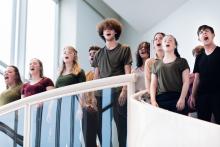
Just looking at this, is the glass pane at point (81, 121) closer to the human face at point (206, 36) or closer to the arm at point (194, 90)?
the arm at point (194, 90)

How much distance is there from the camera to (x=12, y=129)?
18.1 feet

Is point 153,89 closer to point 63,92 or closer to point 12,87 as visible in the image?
point 63,92

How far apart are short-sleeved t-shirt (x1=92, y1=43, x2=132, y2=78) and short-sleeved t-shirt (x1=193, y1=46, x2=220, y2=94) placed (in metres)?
0.67

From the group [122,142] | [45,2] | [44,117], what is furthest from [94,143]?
[45,2]

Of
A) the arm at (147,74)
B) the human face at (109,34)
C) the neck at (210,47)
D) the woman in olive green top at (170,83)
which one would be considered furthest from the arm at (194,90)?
the human face at (109,34)

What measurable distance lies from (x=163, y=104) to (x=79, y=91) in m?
0.92

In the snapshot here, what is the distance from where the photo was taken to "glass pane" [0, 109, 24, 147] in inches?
215

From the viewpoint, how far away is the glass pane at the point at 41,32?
894cm

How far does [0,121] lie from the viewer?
18.6 ft

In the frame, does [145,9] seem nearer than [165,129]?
No

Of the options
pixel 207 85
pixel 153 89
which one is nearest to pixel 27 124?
pixel 153 89

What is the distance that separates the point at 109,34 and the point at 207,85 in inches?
43.0

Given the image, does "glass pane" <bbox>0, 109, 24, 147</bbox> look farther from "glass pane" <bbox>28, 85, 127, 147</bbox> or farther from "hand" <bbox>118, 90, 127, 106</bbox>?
"hand" <bbox>118, 90, 127, 106</bbox>

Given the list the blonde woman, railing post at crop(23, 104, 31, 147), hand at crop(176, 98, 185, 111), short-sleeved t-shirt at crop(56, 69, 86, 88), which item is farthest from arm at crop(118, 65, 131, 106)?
railing post at crop(23, 104, 31, 147)
